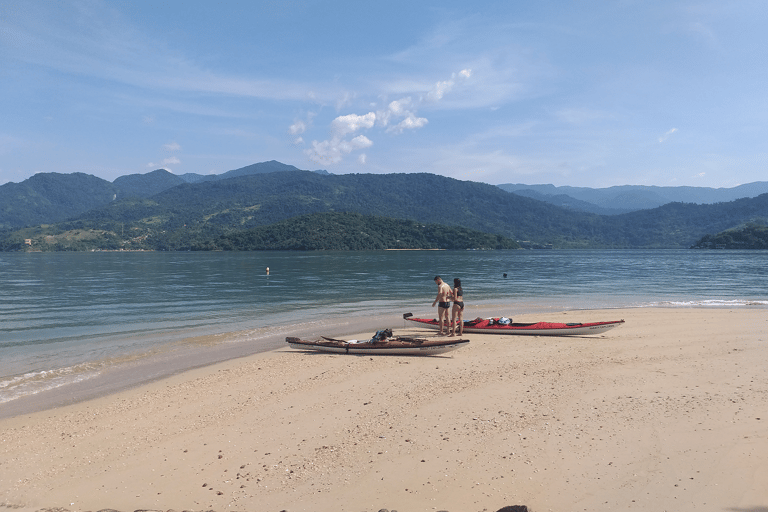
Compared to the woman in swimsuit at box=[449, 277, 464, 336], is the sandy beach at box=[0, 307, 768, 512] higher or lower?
lower

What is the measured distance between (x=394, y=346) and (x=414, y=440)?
23.6 ft

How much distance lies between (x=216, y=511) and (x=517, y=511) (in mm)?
4013

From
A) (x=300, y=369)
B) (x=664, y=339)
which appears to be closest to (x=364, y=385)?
(x=300, y=369)

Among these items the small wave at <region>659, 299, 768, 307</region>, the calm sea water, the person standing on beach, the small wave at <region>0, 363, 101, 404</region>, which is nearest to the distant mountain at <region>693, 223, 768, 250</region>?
the calm sea water

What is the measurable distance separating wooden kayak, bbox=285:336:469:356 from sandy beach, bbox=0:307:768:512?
4.18 ft

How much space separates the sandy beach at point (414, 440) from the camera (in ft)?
21.4

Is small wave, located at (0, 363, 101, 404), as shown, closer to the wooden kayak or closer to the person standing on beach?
the wooden kayak

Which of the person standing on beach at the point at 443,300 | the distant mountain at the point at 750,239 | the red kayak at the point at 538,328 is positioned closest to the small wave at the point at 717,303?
the red kayak at the point at 538,328

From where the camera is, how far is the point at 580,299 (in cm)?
3475

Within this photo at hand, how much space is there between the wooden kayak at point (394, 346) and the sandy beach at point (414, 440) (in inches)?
50.1

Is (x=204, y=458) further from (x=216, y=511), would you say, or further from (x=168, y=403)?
(x=168, y=403)

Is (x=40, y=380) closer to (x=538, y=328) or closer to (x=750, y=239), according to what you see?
(x=538, y=328)

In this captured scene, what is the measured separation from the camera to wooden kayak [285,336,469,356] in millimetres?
15273

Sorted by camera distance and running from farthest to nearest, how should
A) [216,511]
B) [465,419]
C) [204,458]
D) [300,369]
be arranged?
1. [300,369]
2. [465,419]
3. [204,458]
4. [216,511]
